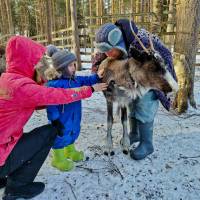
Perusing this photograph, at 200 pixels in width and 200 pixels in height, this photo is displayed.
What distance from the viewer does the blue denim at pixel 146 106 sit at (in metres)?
2.82

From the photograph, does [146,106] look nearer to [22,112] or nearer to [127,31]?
[127,31]

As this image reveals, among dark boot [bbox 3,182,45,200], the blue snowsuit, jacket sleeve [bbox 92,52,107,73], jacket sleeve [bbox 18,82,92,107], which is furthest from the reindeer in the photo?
dark boot [bbox 3,182,45,200]

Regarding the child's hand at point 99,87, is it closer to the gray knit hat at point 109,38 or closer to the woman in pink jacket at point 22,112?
the woman in pink jacket at point 22,112

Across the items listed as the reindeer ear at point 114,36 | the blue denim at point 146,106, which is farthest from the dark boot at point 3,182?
the reindeer ear at point 114,36

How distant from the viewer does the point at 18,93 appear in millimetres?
2064

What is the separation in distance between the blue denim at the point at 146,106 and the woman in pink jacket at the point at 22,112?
2.27 feet

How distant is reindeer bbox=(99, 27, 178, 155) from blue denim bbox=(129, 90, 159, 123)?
0.09 m

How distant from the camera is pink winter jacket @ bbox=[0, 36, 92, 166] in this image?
2080 millimetres

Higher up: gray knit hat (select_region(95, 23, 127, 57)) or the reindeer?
gray knit hat (select_region(95, 23, 127, 57))

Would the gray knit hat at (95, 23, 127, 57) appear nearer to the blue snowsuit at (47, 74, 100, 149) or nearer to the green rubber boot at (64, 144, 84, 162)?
the blue snowsuit at (47, 74, 100, 149)

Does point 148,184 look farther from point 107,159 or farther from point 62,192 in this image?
point 62,192

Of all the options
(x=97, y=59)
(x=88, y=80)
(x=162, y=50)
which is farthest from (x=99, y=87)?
(x=162, y=50)

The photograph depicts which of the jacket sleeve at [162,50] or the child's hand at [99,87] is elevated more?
the jacket sleeve at [162,50]

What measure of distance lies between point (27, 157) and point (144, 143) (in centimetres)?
130
